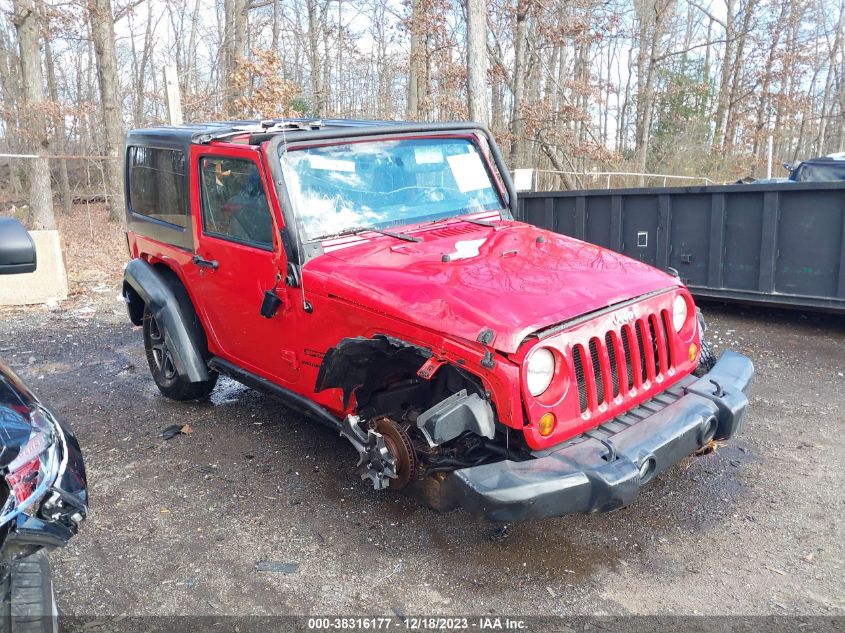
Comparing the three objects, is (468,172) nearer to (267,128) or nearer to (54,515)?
(267,128)

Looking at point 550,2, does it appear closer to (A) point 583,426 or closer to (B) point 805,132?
(A) point 583,426

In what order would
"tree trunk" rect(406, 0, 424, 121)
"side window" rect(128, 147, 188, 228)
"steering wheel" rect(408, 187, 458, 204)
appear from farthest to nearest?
"tree trunk" rect(406, 0, 424, 121) < "side window" rect(128, 147, 188, 228) < "steering wheel" rect(408, 187, 458, 204)

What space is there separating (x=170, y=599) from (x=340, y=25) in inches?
1066

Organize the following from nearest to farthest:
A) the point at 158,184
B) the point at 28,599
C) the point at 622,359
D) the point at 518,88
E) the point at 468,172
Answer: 1. the point at 28,599
2. the point at 622,359
3. the point at 468,172
4. the point at 158,184
5. the point at 518,88

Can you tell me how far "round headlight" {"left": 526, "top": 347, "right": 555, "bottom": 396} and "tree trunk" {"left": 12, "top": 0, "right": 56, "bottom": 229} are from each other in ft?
43.1

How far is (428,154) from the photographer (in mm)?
4457

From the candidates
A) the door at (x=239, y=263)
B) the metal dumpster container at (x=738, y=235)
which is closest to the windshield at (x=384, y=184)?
the door at (x=239, y=263)

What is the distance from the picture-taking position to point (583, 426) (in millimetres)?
3131

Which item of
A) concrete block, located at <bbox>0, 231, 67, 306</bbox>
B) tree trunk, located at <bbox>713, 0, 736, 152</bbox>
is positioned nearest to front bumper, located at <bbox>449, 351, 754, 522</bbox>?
concrete block, located at <bbox>0, 231, 67, 306</bbox>

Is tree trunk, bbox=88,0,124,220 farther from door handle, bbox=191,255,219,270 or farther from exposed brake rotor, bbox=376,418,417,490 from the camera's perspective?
exposed brake rotor, bbox=376,418,417,490

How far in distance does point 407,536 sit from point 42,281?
7525 millimetres

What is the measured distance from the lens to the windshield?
156 inches

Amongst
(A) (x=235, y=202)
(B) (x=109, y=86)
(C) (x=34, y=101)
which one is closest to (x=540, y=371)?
(A) (x=235, y=202)

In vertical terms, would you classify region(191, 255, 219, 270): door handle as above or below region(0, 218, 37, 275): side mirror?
below
